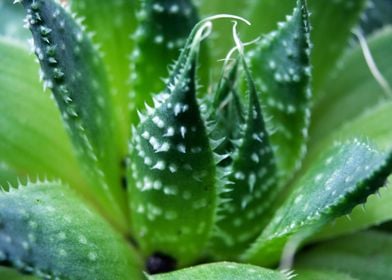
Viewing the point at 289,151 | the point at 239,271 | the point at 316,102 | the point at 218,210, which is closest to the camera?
the point at 239,271

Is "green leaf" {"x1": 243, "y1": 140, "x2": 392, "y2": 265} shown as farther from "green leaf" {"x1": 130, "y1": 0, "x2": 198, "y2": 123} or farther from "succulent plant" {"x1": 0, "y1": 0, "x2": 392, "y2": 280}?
"green leaf" {"x1": 130, "y1": 0, "x2": 198, "y2": 123}

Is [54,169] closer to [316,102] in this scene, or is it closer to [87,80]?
[87,80]

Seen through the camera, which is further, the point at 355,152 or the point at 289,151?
the point at 289,151

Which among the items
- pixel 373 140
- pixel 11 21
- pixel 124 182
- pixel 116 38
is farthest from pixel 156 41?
pixel 11 21

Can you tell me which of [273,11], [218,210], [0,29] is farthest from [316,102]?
[0,29]

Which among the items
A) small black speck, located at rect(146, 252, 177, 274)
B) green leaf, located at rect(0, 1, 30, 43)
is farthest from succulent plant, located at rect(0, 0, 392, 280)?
green leaf, located at rect(0, 1, 30, 43)

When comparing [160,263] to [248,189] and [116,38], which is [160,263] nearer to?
[248,189]

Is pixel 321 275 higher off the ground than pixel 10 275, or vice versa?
pixel 10 275
